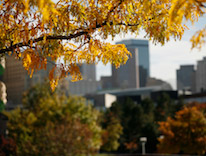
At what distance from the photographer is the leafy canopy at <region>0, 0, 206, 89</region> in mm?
6102

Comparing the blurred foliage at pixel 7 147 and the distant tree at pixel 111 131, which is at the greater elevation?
the blurred foliage at pixel 7 147

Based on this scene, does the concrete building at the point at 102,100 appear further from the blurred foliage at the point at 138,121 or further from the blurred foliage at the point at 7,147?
the blurred foliage at the point at 7,147

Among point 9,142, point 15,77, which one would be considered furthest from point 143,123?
point 15,77

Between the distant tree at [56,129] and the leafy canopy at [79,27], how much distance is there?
29614 millimetres

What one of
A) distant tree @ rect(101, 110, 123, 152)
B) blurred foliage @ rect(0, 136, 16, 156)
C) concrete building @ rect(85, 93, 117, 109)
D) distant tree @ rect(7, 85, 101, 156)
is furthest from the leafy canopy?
concrete building @ rect(85, 93, 117, 109)

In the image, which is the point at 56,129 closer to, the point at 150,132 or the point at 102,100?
the point at 150,132

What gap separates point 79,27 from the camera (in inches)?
251

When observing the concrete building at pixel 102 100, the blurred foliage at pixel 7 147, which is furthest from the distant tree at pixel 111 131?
the concrete building at pixel 102 100

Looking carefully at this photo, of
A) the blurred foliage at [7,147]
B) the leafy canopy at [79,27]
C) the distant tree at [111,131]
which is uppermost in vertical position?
the leafy canopy at [79,27]

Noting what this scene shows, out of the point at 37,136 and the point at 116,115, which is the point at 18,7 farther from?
the point at 116,115

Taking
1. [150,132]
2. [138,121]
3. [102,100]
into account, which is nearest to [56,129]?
[150,132]

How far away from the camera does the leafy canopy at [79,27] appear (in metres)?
6.10

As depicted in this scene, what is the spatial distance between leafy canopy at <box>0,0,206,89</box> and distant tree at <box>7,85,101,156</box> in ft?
97.2

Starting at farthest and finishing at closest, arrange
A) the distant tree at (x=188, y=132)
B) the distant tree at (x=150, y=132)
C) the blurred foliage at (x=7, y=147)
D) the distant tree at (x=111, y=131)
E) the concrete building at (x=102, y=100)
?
the concrete building at (x=102, y=100)
the distant tree at (x=111, y=131)
the distant tree at (x=150, y=132)
the distant tree at (x=188, y=132)
the blurred foliage at (x=7, y=147)
